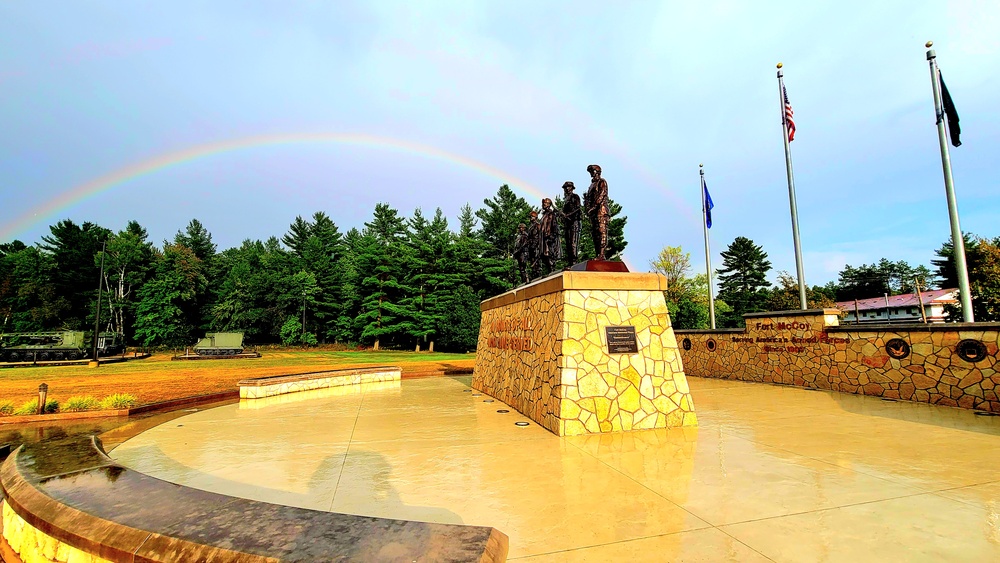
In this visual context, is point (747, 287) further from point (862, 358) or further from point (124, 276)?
point (124, 276)

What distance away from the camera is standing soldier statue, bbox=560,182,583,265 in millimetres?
8500

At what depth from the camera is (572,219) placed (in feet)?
28.0

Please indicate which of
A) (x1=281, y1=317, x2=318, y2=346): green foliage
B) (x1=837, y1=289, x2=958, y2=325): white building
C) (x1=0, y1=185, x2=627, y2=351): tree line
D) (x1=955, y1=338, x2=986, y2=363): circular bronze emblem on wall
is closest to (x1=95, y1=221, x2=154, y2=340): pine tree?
(x1=0, y1=185, x2=627, y2=351): tree line

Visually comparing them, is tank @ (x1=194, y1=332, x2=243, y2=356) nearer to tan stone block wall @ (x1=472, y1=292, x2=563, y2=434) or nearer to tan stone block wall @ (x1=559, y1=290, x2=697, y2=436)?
tan stone block wall @ (x1=472, y1=292, x2=563, y2=434)

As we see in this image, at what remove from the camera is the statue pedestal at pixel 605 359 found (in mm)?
6051

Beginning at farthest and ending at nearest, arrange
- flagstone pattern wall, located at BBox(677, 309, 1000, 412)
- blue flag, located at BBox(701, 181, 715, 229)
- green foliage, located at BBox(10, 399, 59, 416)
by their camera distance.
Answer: blue flag, located at BBox(701, 181, 715, 229) < green foliage, located at BBox(10, 399, 59, 416) < flagstone pattern wall, located at BBox(677, 309, 1000, 412)

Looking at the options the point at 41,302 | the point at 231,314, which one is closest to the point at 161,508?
the point at 231,314

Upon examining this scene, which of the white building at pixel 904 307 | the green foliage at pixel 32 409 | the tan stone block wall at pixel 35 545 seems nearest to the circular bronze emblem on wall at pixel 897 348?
the tan stone block wall at pixel 35 545

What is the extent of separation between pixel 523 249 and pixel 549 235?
143cm

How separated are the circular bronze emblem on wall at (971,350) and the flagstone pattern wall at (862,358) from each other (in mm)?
28

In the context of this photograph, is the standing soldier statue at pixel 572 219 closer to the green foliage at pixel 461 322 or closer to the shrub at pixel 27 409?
the shrub at pixel 27 409

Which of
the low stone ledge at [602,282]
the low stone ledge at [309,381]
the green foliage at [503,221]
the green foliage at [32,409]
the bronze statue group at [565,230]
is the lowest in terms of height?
the green foliage at [32,409]

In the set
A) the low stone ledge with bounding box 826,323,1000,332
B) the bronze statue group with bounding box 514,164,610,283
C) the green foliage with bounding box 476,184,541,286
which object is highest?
the green foliage with bounding box 476,184,541,286

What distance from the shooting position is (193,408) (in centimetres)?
893
